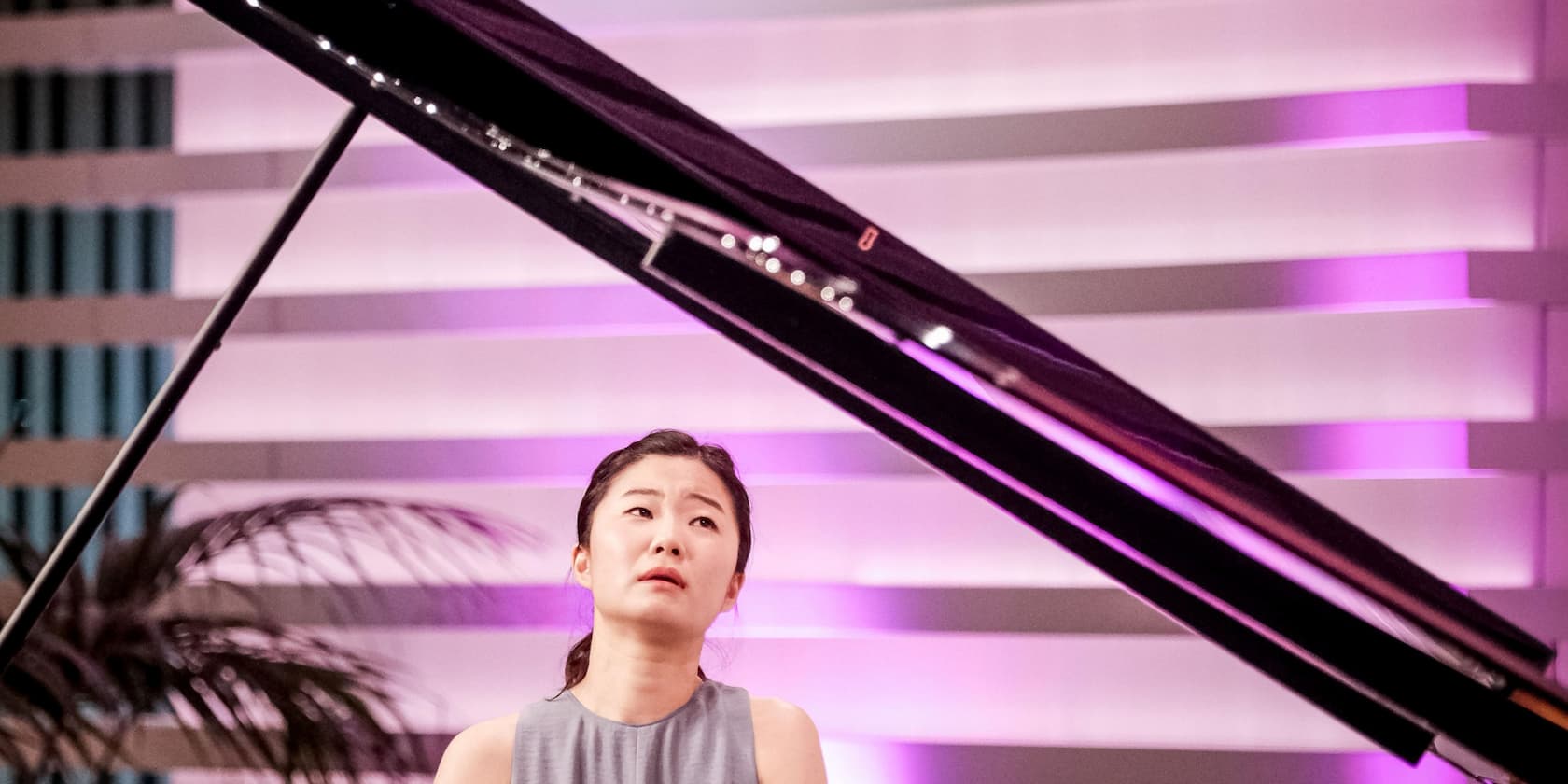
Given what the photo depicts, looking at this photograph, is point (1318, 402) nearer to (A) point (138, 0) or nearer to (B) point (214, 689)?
(B) point (214, 689)

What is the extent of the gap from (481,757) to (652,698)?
0.14 metres

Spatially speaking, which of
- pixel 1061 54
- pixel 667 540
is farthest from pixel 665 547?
pixel 1061 54

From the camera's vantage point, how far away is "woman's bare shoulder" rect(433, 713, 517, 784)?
3.88 feet

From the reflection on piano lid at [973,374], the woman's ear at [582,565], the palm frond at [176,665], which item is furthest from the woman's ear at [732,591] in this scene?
the palm frond at [176,665]

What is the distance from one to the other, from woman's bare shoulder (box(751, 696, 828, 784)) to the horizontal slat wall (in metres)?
0.79

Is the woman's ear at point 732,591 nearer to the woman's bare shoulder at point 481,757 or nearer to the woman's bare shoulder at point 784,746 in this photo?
the woman's bare shoulder at point 784,746

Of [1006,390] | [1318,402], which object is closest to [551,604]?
[1318,402]

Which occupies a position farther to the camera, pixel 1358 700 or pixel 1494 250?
pixel 1494 250

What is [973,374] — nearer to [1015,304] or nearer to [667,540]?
[667,540]

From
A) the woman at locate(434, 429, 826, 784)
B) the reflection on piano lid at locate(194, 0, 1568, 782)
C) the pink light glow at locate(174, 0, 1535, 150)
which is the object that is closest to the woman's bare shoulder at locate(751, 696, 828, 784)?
the woman at locate(434, 429, 826, 784)

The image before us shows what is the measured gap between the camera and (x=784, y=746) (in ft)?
4.04

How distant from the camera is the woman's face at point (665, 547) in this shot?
119 centimetres

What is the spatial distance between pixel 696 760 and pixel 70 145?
189 cm

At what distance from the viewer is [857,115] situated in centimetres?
217
